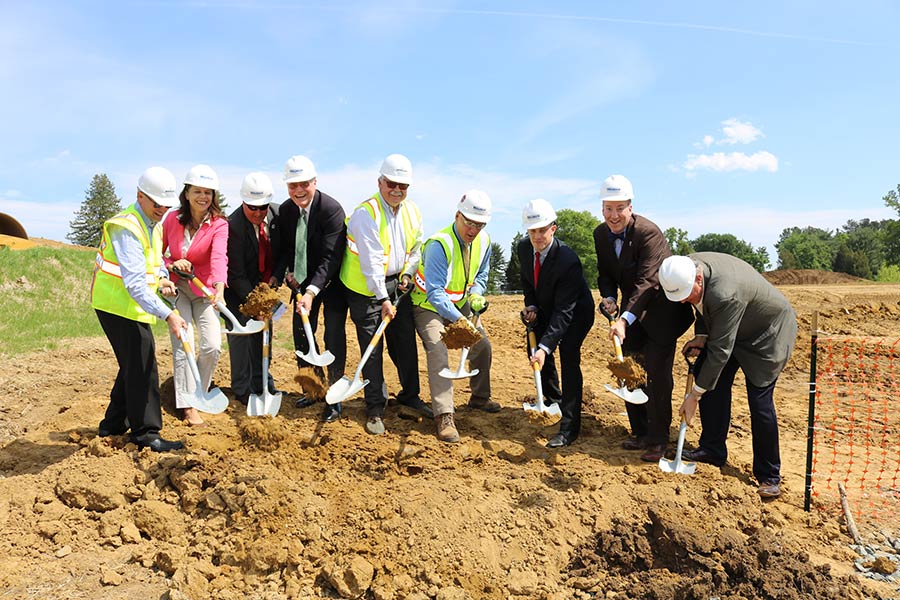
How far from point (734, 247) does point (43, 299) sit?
64.7 m

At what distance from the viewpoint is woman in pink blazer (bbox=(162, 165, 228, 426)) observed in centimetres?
482

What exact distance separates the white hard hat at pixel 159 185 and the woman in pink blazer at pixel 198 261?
0.39 metres

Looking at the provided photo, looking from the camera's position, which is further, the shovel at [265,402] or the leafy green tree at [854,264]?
the leafy green tree at [854,264]

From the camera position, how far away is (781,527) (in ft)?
13.1

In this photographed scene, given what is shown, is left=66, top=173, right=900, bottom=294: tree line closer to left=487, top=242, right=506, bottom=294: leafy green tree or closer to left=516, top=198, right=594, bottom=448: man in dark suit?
left=487, top=242, right=506, bottom=294: leafy green tree

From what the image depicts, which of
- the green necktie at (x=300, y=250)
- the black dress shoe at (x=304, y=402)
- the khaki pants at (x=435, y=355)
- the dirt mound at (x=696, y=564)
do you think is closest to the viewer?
the dirt mound at (x=696, y=564)

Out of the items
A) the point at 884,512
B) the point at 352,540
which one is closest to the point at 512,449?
the point at 352,540

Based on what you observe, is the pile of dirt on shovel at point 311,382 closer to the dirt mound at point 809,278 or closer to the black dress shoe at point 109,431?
the black dress shoe at point 109,431

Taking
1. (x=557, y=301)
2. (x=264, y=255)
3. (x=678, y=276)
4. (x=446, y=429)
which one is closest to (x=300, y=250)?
(x=264, y=255)

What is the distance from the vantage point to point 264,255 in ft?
17.5

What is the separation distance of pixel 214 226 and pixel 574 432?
3.27 m

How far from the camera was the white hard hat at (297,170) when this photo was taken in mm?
4844

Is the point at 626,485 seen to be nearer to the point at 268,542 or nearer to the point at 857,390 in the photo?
the point at 268,542

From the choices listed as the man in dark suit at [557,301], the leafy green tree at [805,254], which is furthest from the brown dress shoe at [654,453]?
the leafy green tree at [805,254]
